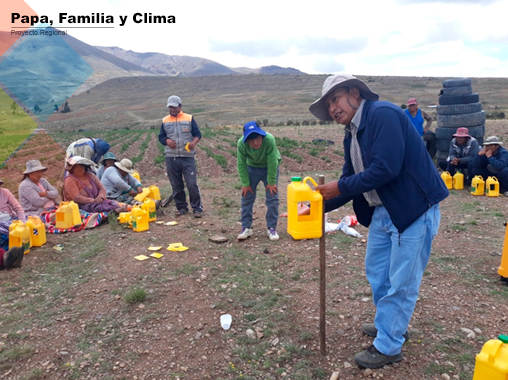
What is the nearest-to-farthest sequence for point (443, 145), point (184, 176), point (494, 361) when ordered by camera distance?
point (494, 361) < point (184, 176) < point (443, 145)

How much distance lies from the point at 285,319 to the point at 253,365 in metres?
0.66

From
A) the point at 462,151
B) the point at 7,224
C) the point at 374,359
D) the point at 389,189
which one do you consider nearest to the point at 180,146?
the point at 7,224

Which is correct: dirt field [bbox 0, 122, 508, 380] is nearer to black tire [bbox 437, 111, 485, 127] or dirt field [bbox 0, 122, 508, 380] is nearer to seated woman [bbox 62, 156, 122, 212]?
seated woman [bbox 62, 156, 122, 212]

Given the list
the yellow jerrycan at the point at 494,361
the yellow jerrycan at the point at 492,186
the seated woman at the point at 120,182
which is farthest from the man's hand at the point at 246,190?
the yellow jerrycan at the point at 492,186

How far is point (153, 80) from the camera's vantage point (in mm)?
110500

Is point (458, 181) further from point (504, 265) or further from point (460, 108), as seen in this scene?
point (504, 265)

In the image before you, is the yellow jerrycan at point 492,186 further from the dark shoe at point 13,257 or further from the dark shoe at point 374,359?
the dark shoe at point 13,257

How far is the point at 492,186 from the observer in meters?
7.62

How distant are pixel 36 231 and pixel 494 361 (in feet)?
17.3

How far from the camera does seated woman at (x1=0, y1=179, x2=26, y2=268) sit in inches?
180

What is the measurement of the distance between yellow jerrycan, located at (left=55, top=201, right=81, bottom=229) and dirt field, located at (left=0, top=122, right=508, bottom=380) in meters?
0.23

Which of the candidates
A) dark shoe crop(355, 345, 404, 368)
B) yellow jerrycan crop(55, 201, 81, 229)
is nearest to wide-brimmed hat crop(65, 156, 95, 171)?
yellow jerrycan crop(55, 201, 81, 229)

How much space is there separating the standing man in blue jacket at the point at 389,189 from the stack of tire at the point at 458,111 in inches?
310

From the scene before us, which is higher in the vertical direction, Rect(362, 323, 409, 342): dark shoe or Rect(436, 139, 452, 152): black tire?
Rect(436, 139, 452, 152): black tire
